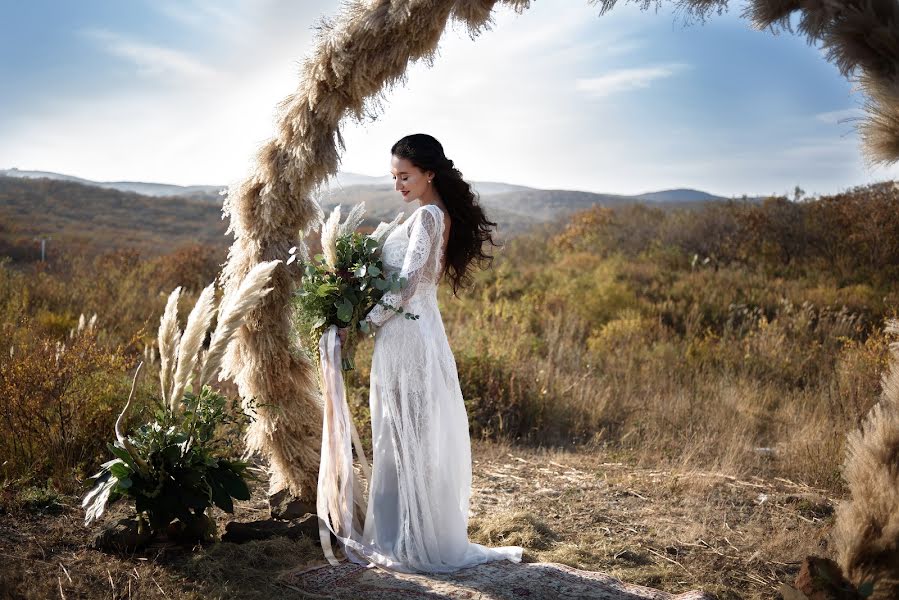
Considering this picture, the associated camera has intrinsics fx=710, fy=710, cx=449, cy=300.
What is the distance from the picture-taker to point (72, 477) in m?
4.86

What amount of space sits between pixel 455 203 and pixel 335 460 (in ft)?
5.47

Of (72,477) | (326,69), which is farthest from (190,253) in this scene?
(326,69)

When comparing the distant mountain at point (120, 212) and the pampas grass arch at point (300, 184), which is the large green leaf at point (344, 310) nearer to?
the pampas grass arch at point (300, 184)

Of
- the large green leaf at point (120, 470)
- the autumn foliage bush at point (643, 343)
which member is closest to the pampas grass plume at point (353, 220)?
the large green leaf at point (120, 470)

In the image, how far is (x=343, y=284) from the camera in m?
4.07

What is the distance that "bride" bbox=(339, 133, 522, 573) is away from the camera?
4.00 m

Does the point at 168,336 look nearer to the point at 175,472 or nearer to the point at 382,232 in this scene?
the point at 175,472

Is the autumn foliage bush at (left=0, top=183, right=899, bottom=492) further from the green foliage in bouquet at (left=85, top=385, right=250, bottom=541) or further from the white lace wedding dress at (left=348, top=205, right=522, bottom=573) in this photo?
the white lace wedding dress at (left=348, top=205, right=522, bottom=573)

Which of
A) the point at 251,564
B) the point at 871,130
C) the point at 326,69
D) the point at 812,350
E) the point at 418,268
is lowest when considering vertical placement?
the point at 251,564

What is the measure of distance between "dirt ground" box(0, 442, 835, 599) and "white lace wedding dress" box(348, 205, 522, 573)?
1.53ft

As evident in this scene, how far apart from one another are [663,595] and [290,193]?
125 inches

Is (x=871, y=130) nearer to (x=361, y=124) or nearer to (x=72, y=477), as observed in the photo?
(x=361, y=124)

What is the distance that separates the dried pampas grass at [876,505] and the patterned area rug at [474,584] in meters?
0.82

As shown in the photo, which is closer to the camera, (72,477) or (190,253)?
(72,477)
